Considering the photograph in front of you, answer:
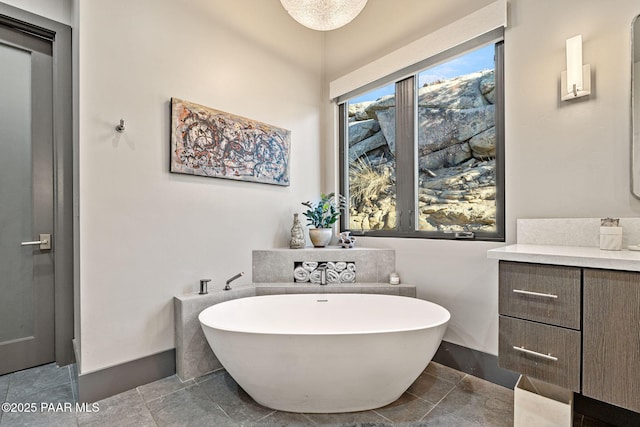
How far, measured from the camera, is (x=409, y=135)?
251cm

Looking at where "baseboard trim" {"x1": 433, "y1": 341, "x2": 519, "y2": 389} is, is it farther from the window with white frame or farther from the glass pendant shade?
the glass pendant shade

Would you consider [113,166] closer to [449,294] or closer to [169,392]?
[169,392]

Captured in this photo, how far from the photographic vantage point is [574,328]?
1.18m

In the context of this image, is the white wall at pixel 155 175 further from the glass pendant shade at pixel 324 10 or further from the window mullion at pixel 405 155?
the window mullion at pixel 405 155

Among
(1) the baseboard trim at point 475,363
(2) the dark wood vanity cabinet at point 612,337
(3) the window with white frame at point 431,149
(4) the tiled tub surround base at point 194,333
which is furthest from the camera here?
(3) the window with white frame at point 431,149

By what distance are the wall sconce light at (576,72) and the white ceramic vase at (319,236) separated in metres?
1.91

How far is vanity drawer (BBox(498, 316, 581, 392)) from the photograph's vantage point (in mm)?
1180

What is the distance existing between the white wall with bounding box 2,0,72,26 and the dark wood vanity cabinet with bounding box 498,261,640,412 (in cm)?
320

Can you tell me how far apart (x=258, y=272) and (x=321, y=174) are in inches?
47.6

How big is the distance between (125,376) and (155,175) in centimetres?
128

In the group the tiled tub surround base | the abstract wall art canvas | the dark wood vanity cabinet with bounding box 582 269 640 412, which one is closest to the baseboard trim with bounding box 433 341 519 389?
the tiled tub surround base

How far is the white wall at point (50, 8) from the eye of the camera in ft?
6.48

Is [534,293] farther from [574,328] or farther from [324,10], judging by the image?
[324,10]

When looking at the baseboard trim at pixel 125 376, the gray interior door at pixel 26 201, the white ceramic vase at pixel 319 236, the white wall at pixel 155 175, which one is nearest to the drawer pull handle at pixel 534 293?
the white ceramic vase at pixel 319 236
